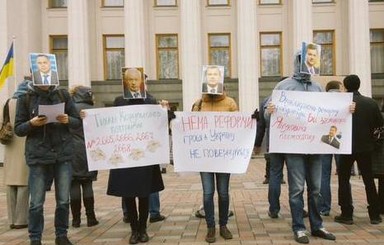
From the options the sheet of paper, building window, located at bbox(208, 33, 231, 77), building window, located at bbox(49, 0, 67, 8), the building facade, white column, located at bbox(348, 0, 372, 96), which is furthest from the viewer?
building window, located at bbox(208, 33, 231, 77)

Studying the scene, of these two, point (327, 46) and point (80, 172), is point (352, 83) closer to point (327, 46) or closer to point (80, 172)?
point (80, 172)

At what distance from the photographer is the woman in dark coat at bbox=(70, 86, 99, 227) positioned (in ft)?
28.1

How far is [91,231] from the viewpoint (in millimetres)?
8156

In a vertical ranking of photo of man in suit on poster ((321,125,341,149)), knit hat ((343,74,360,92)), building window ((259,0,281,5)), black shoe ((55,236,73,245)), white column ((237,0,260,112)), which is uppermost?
building window ((259,0,281,5))

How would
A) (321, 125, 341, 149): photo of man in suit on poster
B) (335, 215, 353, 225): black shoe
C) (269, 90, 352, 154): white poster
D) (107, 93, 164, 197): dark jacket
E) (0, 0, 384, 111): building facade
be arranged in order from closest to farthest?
(107, 93, 164, 197): dark jacket, (269, 90, 352, 154): white poster, (321, 125, 341, 149): photo of man in suit on poster, (335, 215, 353, 225): black shoe, (0, 0, 384, 111): building facade

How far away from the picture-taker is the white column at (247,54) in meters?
32.3

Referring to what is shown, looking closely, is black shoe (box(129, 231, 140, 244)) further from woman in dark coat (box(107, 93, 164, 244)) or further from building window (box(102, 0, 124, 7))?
building window (box(102, 0, 124, 7))

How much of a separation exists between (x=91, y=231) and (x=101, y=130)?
5.46 ft

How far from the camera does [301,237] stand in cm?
686

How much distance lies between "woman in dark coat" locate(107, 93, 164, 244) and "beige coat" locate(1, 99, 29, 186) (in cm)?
188

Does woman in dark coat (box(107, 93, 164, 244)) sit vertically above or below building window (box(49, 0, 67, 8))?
below

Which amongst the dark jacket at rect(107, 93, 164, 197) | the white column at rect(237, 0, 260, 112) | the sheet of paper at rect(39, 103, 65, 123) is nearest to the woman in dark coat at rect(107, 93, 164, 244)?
the dark jacket at rect(107, 93, 164, 197)

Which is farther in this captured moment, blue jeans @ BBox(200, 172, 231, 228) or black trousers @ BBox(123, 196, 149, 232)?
black trousers @ BBox(123, 196, 149, 232)

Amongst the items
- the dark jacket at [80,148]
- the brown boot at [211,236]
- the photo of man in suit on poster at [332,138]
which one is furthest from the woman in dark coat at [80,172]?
the photo of man in suit on poster at [332,138]
